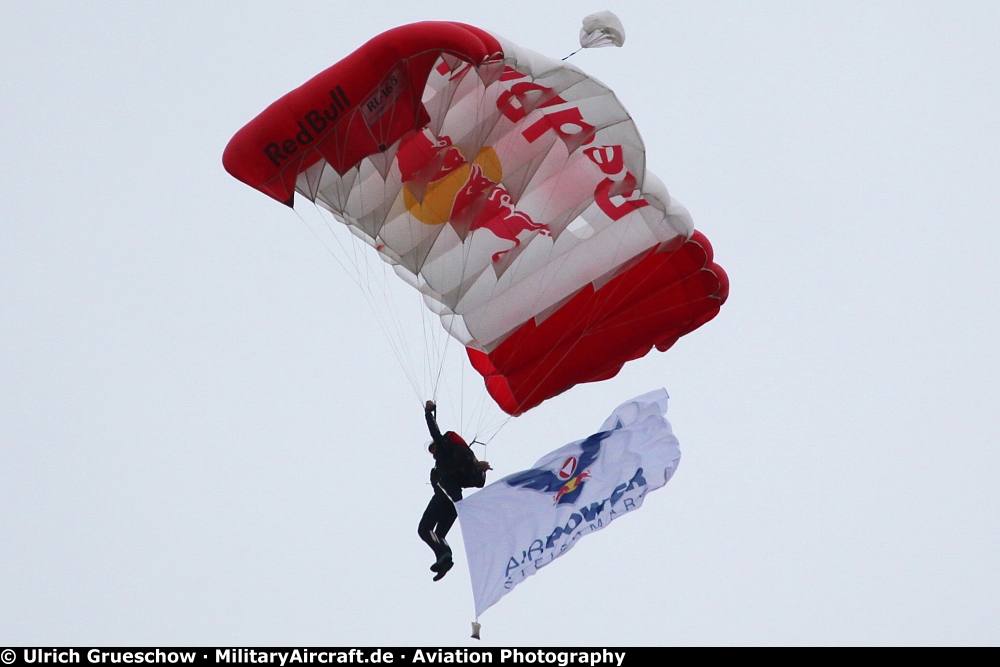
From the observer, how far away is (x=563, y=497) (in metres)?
11.1

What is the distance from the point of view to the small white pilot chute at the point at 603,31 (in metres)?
8.98

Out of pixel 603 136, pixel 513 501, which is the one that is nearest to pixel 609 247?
pixel 603 136

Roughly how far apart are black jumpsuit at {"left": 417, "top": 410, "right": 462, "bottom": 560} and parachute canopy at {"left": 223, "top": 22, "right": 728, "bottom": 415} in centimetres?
133

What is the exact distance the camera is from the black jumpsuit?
10.6 metres

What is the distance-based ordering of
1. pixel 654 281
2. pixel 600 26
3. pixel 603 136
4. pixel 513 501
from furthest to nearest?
pixel 654 281 → pixel 513 501 → pixel 603 136 → pixel 600 26

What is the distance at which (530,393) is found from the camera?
476 inches

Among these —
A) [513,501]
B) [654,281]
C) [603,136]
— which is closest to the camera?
[603,136]

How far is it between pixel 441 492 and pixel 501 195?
2.58 m

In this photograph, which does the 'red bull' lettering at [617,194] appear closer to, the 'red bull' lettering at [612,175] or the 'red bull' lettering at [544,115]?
the 'red bull' lettering at [612,175]
